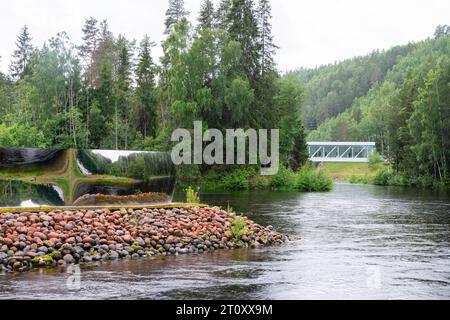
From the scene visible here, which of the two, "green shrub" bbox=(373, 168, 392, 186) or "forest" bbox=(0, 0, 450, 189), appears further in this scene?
"green shrub" bbox=(373, 168, 392, 186)

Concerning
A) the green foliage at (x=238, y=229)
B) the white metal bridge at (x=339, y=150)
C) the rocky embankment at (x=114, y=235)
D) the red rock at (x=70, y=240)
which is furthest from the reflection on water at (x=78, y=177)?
the white metal bridge at (x=339, y=150)

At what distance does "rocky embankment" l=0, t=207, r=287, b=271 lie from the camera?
45.7 ft

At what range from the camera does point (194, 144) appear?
173ft

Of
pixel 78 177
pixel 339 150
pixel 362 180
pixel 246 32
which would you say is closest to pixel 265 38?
pixel 246 32

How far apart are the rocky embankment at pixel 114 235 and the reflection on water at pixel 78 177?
1137 millimetres

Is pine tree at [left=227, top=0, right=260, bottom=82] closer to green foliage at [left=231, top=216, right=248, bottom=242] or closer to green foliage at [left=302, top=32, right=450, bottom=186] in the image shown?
green foliage at [left=302, top=32, right=450, bottom=186]

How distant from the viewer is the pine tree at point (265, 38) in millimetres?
61469

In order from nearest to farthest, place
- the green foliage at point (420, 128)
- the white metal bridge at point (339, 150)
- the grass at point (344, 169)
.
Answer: the green foliage at point (420, 128) < the grass at point (344, 169) < the white metal bridge at point (339, 150)

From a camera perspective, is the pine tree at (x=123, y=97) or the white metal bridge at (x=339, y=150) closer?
the pine tree at (x=123, y=97)

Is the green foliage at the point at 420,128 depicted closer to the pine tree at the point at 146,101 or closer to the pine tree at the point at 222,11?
the pine tree at the point at 222,11

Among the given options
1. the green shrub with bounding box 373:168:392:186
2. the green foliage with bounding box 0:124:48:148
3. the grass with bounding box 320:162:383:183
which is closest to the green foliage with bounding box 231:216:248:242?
the green foliage with bounding box 0:124:48:148

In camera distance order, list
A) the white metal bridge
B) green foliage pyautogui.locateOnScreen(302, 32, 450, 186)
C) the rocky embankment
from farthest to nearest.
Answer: the white metal bridge < green foliage pyautogui.locateOnScreen(302, 32, 450, 186) < the rocky embankment

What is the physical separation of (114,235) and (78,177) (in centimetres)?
303

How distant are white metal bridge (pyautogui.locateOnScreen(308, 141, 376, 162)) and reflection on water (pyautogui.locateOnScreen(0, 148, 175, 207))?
98.5 meters
